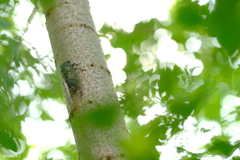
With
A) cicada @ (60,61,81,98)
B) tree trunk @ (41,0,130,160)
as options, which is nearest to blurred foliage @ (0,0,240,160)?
tree trunk @ (41,0,130,160)

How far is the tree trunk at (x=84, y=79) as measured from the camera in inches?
28.4

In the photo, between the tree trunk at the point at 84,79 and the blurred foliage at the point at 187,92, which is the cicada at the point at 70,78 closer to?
the tree trunk at the point at 84,79

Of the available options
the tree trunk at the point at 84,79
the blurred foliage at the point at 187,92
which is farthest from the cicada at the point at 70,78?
the blurred foliage at the point at 187,92

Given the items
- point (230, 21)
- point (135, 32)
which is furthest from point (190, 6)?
point (135, 32)

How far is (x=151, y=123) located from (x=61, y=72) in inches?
14.5

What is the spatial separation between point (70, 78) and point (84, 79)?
0.05m

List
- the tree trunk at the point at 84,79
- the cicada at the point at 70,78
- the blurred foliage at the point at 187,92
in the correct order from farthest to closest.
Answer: the cicada at the point at 70,78 → the tree trunk at the point at 84,79 → the blurred foliage at the point at 187,92

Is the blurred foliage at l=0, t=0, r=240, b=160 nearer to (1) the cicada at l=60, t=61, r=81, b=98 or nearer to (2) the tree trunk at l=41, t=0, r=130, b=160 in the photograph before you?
(2) the tree trunk at l=41, t=0, r=130, b=160

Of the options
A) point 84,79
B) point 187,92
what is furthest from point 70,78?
point 187,92

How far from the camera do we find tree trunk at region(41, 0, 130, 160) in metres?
0.72

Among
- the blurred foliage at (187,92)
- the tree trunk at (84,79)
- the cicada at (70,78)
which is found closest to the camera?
the blurred foliage at (187,92)

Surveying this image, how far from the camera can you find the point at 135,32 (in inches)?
81.0

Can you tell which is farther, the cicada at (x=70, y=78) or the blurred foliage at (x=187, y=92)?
the cicada at (x=70, y=78)

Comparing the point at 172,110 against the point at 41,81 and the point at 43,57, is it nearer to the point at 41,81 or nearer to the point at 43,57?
the point at 43,57
